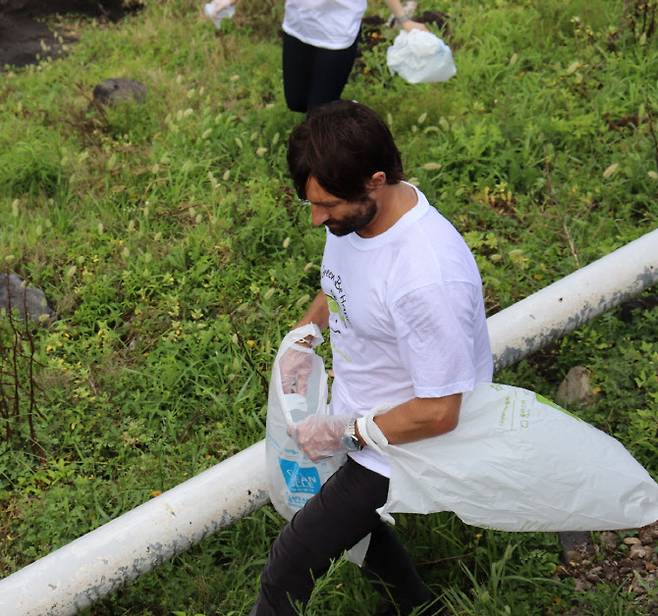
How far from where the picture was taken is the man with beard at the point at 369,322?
2393mm

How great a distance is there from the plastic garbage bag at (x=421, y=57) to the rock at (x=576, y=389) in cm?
193

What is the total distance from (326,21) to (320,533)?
2877 millimetres

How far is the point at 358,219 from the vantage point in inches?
97.3

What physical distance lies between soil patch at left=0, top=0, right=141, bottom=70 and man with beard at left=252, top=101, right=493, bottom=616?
17.2ft

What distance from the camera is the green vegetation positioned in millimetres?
3561

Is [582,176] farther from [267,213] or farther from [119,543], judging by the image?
[119,543]

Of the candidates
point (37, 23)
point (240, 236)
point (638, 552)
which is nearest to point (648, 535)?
point (638, 552)

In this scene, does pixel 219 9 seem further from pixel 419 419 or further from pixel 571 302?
pixel 419 419

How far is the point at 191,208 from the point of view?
17.2 feet

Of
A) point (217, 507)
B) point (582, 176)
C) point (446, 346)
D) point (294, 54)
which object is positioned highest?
point (446, 346)

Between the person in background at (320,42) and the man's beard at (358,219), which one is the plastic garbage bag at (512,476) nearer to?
the man's beard at (358,219)

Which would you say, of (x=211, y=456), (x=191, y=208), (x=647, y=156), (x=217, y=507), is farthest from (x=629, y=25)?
(x=217, y=507)

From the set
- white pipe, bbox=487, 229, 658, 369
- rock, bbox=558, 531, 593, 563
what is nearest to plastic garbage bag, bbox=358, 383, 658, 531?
rock, bbox=558, 531, 593, 563

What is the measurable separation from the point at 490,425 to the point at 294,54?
9.70 ft
